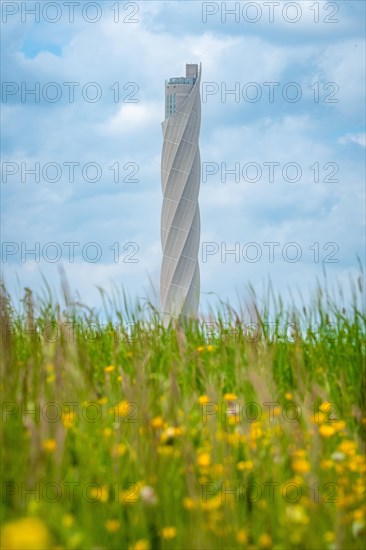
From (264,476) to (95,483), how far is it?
818 mm

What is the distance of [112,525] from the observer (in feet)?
11.2

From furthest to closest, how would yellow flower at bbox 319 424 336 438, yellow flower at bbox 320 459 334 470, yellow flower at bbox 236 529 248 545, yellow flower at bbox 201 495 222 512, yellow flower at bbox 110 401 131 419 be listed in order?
yellow flower at bbox 110 401 131 419 → yellow flower at bbox 319 424 336 438 → yellow flower at bbox 320 459 334 470 → yellow flower at bbox 201 495 222 512 → yellow flower at bbox 236 529 248 545

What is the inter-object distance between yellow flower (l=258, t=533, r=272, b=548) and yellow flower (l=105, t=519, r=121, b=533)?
23.7 inches

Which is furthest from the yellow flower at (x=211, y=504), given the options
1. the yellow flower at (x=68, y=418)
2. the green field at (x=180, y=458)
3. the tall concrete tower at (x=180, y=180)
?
the tall concrete tower at (x=180, y=180)

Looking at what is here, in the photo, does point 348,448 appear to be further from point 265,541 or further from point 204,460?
point 265,541

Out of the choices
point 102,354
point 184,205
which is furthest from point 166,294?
point 102,354

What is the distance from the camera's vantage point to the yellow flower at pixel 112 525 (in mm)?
3387

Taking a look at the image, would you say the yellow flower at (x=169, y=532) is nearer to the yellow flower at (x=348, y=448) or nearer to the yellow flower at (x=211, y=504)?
the yellow flower at (x=211, y=504)

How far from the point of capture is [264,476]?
3.97m

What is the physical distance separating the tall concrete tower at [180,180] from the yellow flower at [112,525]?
37.8 metres

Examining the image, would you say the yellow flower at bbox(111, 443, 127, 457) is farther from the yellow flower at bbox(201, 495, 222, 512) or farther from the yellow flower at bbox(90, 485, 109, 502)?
the yellow flower at bbox(201, 495, 222, 512)

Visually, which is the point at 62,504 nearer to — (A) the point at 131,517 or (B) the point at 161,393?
(A) the point at 131,517

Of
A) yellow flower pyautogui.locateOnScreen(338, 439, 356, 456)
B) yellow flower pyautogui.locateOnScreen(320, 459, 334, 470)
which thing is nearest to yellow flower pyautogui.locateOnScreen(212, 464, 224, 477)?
yellow flower pyautogui.locateOnScreen(320, 459, 334, 470)

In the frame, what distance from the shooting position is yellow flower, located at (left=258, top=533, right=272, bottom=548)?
3.35 meters
